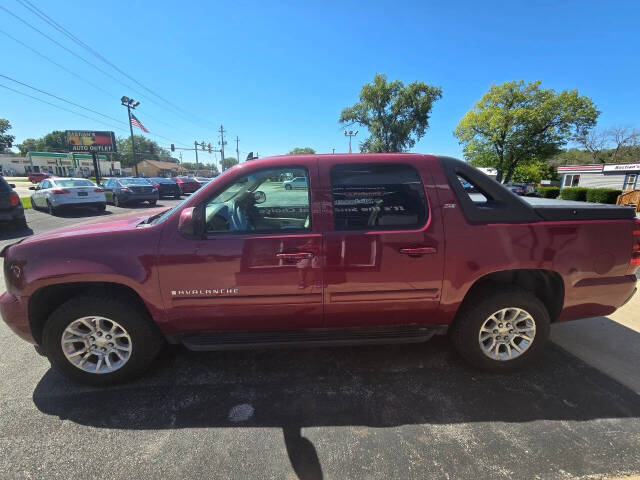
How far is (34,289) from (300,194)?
2.14 metres

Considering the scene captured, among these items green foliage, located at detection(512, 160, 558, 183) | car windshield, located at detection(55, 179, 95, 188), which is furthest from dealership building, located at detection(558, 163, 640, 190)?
car windshield, located at detection(55, 179, 95, 188)

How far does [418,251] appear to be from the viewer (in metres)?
2.35

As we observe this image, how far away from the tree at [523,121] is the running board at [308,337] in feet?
112

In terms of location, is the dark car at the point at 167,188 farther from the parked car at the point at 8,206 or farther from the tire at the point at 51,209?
the parked car at the point at 8,206

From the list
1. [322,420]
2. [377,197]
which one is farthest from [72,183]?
[322,420]

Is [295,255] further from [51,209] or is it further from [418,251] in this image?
[51,209]

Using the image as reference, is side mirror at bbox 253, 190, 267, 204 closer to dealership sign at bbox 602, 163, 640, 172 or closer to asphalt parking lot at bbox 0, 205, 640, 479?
asphalt parking lot at bbox 0, 205, 640, 479

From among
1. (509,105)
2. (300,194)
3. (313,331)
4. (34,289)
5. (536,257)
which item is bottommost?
(313,331)

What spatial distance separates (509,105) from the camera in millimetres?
30375

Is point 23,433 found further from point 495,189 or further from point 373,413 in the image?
point 495,189

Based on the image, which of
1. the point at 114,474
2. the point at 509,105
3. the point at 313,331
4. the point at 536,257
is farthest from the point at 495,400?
the point at 509,105

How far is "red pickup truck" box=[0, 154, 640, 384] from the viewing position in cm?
229

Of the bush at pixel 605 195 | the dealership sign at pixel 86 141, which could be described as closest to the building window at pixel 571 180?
the bush at pixel 605 195

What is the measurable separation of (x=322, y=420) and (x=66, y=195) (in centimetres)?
1364
